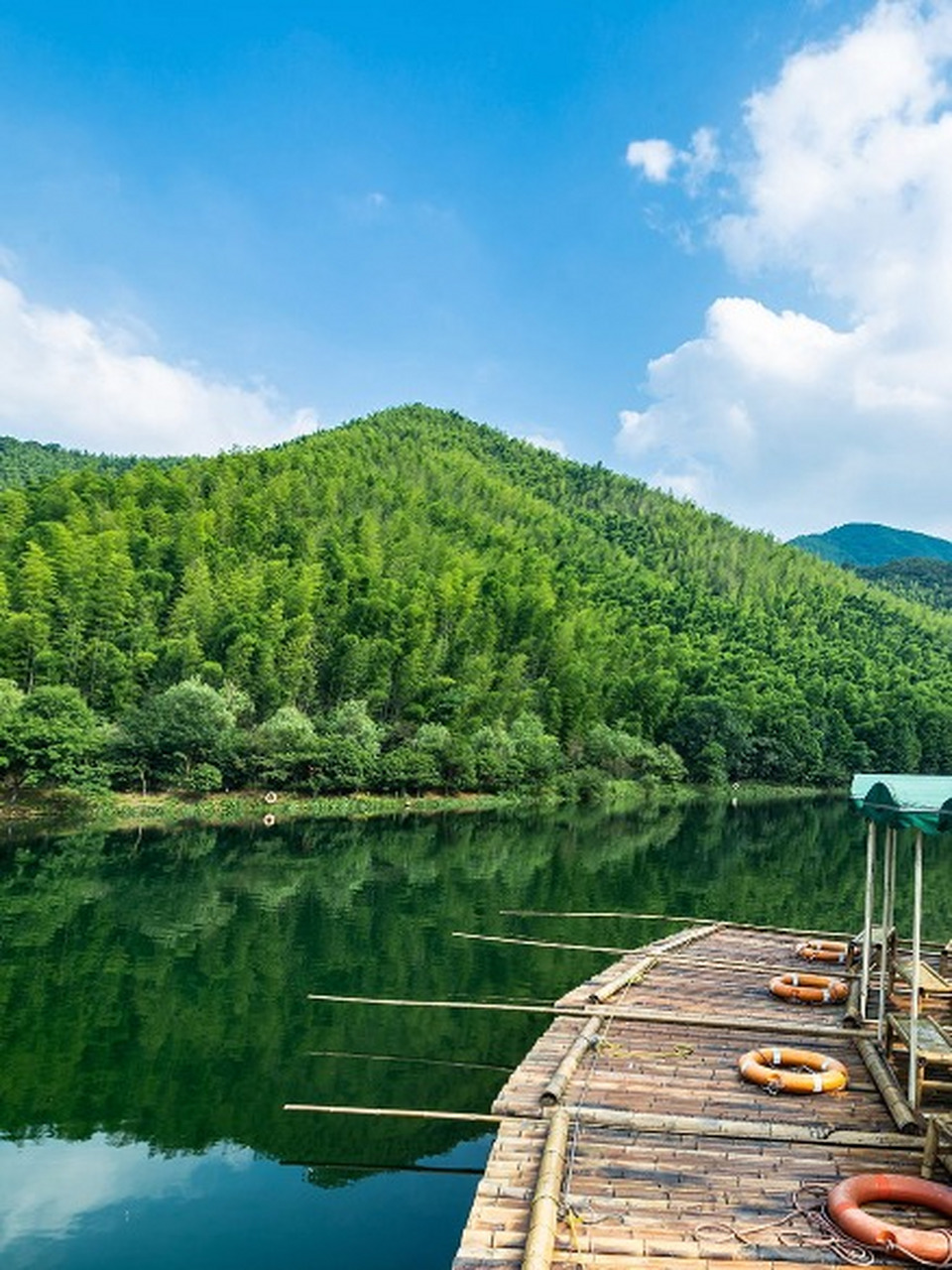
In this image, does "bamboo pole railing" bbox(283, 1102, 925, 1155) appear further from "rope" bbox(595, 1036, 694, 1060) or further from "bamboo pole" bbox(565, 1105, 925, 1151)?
"rope" bbox(595, 1036, 694, 1060)

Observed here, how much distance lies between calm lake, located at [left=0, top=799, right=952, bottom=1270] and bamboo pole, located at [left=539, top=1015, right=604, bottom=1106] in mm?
1533

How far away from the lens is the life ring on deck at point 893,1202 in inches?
184

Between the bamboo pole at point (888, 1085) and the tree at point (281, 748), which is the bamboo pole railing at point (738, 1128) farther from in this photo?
the tree at point (281, 748)

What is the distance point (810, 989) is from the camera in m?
→ 9.41

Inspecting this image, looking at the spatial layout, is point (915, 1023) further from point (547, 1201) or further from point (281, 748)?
point (281, 748)

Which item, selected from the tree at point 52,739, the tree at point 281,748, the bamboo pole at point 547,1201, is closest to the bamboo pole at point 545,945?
the bamboo pole at point 547,1201

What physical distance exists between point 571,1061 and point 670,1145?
1.44m

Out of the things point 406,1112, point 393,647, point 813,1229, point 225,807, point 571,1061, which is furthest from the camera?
point 393,647

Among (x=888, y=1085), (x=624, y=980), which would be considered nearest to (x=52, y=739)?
(x=624, y=980)

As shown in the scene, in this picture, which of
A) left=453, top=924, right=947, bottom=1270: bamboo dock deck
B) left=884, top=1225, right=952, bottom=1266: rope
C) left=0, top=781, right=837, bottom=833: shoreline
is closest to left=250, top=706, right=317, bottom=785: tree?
left=0, top=781, right=837, bottom=833: shoreline

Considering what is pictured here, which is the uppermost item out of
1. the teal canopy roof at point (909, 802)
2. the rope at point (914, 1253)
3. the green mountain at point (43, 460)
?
the green mountain at point (43, 460)

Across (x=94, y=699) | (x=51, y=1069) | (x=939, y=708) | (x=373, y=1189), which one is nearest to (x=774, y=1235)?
(x=373, y=1189)

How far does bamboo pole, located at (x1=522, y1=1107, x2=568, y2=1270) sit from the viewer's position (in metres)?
4.52

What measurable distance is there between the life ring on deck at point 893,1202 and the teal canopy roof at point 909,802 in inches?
90.0
